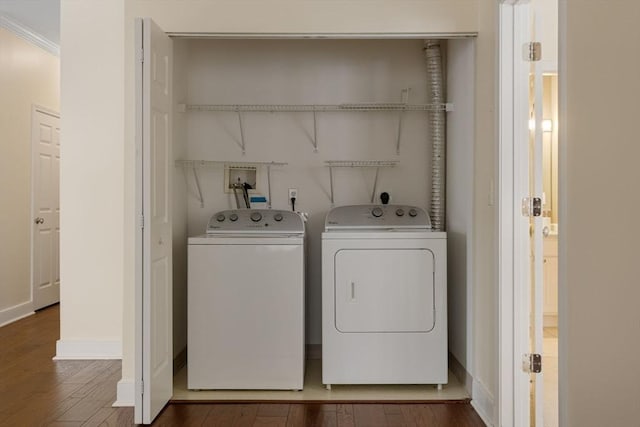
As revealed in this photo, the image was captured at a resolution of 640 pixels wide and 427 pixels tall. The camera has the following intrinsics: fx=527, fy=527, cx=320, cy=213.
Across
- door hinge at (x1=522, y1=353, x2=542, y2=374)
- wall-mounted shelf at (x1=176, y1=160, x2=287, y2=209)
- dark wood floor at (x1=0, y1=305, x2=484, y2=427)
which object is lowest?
dark wood floor at (x1=0, y1=305, x2=484, y2=427)

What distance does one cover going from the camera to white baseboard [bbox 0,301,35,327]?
4.82m

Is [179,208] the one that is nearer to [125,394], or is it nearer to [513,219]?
[125,394]

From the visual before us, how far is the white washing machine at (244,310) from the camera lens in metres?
3.01

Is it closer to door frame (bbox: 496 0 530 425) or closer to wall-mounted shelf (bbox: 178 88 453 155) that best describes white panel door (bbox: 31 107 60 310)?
wall-mounted shelf (bbox: 178 88 453 155)

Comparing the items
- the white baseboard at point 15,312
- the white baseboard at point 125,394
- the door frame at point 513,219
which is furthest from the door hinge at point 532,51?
the white baseboard at point 15,312

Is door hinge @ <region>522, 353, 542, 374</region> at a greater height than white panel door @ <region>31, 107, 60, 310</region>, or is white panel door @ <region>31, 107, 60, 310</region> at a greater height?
white panel door @ <region>31, 107, 60, 310</region>

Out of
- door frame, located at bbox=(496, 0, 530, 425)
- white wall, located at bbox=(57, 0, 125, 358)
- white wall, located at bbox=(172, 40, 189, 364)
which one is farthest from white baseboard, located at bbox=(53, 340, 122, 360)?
door frame, located at bbox=(496, 0, 530, 425)

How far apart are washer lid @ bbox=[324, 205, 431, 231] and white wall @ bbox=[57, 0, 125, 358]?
5.41 feet
